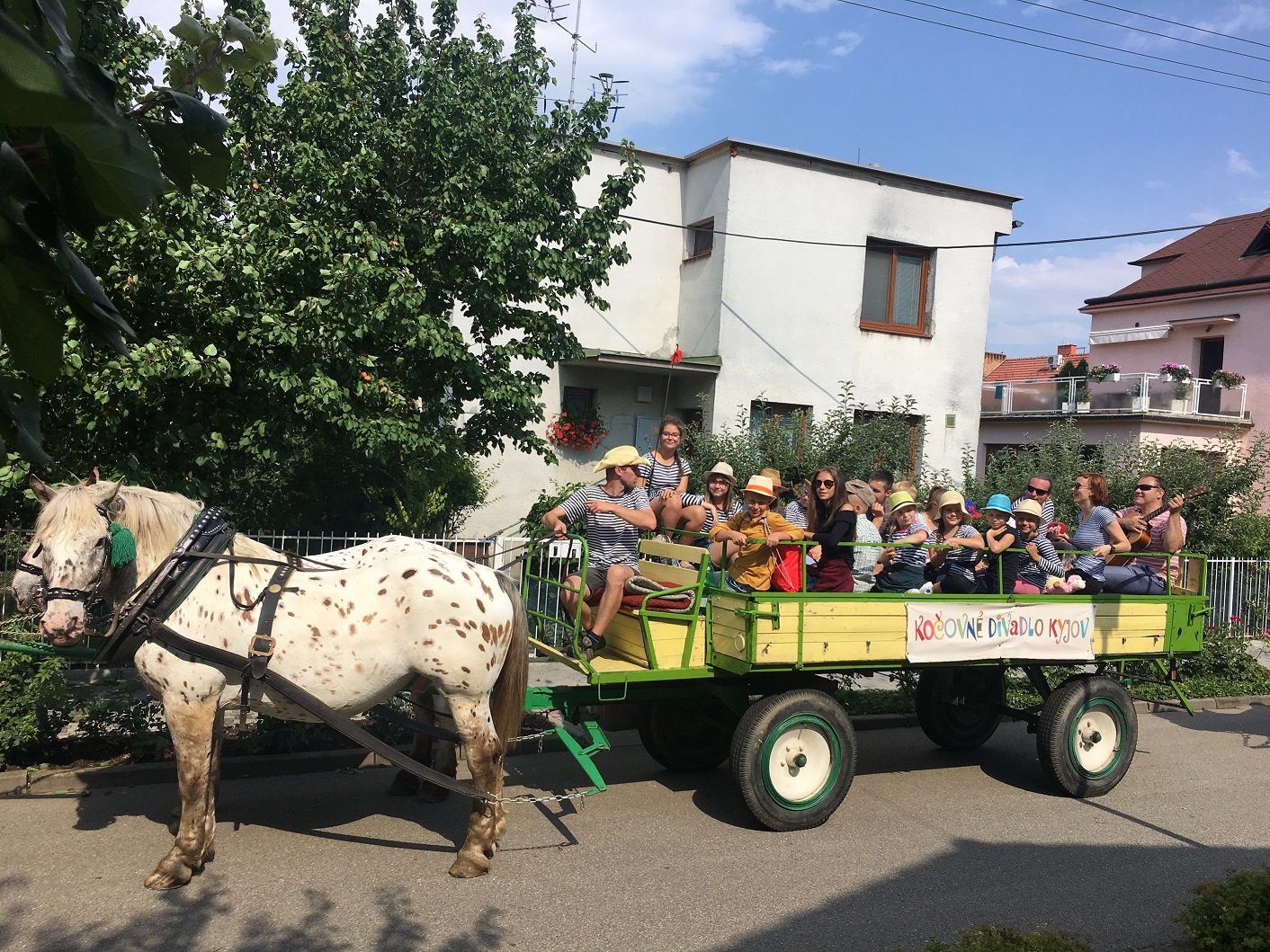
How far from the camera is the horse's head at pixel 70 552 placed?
4418 millimetres

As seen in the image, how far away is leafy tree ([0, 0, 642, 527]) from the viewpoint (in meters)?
6.79

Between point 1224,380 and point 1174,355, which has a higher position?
point 1174,355

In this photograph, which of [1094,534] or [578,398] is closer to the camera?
[1094,534]

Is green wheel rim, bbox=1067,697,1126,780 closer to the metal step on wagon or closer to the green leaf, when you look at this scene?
the metal step on wagon

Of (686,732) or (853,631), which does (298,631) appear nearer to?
(686,732)

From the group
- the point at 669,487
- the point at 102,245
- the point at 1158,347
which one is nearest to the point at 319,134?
the point at 102,245

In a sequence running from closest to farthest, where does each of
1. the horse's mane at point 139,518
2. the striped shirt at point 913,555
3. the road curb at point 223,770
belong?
1. the horse's mane at point 139,518
2. the road curb at point 223,770
3. the striped shirt at point 913,555

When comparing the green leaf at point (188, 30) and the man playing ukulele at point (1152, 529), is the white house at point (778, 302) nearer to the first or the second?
the man playing ukulele at point (1152, 529)

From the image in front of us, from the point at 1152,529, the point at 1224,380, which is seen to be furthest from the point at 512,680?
the point at 1224,380

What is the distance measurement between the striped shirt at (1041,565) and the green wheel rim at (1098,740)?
0.92m

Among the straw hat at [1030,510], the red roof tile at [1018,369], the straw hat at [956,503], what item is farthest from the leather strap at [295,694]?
the red roof tile at [1018,369]

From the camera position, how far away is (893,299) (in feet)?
54.9

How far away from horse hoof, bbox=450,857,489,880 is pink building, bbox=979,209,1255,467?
19.3 meters

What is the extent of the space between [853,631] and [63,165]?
5447 mm
